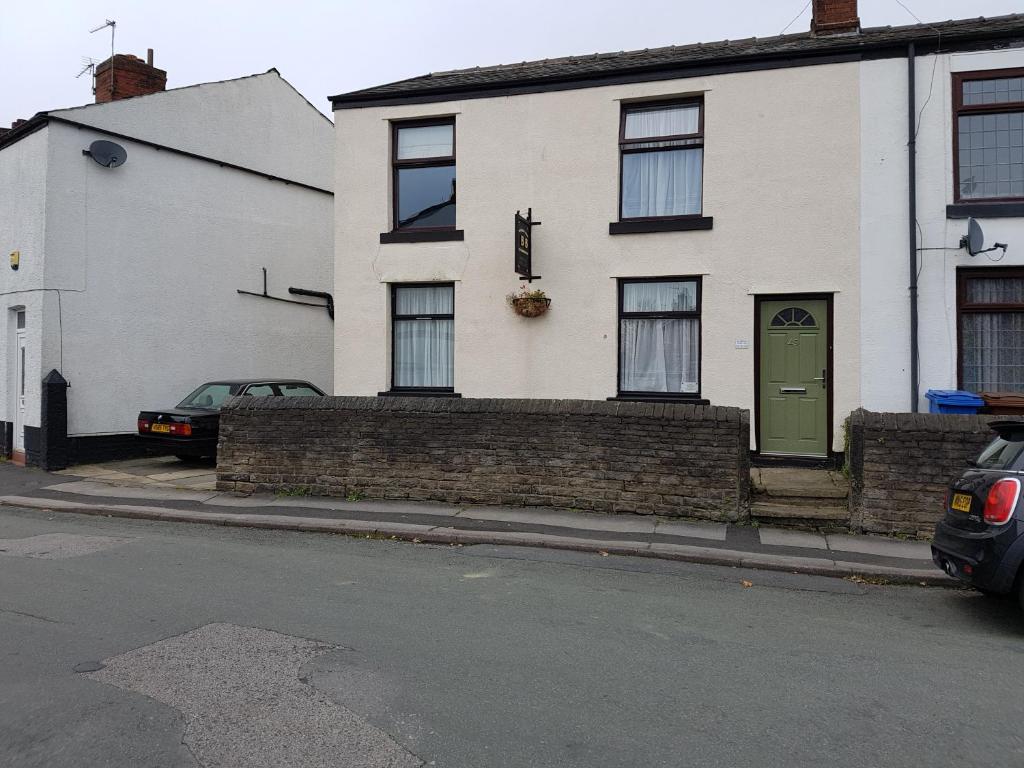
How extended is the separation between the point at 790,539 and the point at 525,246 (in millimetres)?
5675

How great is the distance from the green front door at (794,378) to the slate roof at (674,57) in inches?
141

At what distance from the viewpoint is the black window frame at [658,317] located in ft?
37.3

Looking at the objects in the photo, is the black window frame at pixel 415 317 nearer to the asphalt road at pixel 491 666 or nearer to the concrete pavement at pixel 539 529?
the concrete pavement at pixel 539 529

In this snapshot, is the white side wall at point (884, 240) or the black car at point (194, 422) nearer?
the white side wall at point (884, 240)

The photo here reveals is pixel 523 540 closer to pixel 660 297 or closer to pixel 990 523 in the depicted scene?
pixel 990 523

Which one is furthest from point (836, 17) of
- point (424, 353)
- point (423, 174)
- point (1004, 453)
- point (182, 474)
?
point (182, 474)

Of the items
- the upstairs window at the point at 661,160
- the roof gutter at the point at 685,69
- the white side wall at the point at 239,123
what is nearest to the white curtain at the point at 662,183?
the upstairs window at the point at 661,160

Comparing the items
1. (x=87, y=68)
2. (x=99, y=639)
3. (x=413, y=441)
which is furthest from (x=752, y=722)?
(x=87, y=68)

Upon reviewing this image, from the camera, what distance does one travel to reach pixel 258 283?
682 inches

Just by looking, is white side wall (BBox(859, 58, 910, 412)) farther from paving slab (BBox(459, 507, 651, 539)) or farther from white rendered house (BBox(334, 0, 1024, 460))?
paving slab (BBox(459, 507, 651, 539))

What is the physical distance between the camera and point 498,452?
9953 mm

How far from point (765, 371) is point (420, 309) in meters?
5.55

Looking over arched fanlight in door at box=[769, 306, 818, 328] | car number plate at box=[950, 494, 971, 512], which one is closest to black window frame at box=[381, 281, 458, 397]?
arched fanlight in door at box=[769, 306, 818, 328]

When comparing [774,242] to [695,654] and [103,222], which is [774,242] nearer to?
[695,654]
